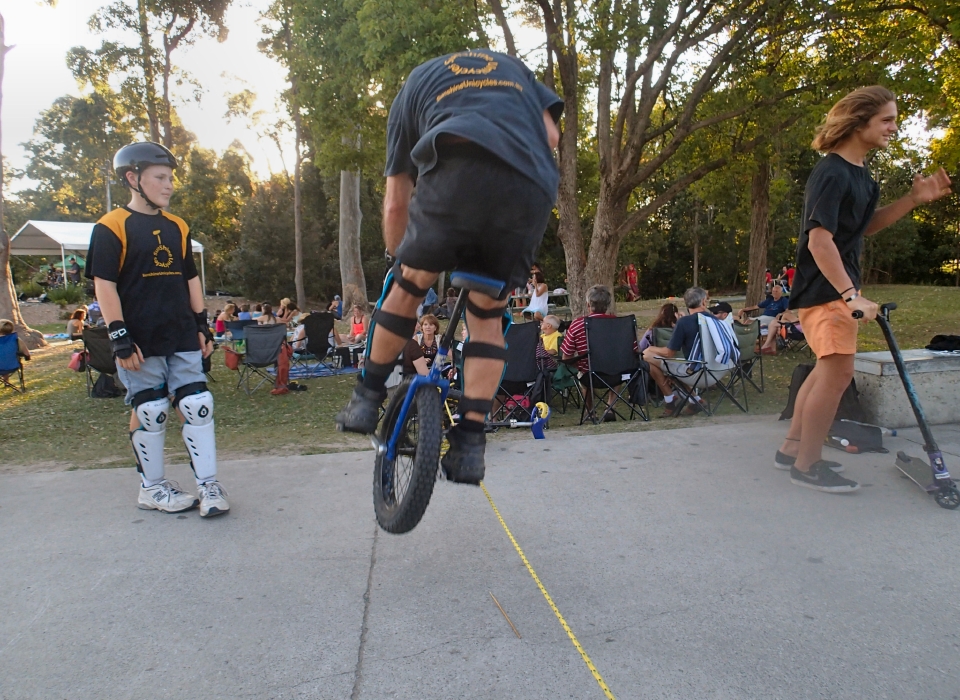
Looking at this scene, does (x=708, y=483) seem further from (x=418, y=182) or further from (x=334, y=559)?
(x=418, y=182)

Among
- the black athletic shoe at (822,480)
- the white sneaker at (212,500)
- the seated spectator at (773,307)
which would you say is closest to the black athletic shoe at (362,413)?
the white sneaker at (212,500)

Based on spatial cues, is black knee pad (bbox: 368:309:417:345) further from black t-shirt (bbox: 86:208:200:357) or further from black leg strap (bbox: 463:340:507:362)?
black t-shirt (bbox: 86:208:200:357)

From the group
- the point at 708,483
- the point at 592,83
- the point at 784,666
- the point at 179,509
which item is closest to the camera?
the point at 784,666

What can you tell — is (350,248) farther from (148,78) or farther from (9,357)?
(148,78)

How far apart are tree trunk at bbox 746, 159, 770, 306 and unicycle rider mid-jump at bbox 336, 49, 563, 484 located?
13676mm

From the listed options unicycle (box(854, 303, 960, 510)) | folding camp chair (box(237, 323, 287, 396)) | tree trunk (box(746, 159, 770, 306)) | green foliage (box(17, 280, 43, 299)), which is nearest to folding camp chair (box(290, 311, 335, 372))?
folding camp chair (box(237, 323, 287, 396))

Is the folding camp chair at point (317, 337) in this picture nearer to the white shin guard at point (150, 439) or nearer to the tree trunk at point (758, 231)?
the white shin guard at point (150, 439)

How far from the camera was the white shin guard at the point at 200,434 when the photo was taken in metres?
3.64

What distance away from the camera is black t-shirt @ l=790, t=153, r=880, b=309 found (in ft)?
11.9

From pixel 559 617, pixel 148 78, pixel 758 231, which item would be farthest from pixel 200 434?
pixel 148 78

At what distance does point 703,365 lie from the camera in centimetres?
656

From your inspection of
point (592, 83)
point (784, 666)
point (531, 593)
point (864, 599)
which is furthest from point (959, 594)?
point (592, 83)

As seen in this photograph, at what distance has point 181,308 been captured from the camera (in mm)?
3689

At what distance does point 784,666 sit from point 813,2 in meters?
10.4
